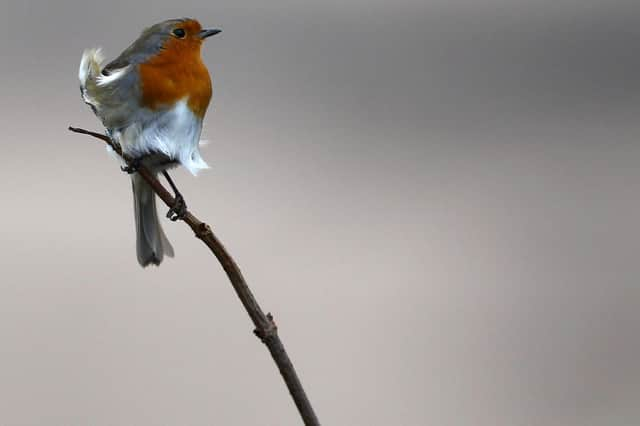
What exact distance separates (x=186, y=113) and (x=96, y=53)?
159mm

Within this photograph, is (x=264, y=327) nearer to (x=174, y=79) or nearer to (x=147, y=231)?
(x=174, y=79)

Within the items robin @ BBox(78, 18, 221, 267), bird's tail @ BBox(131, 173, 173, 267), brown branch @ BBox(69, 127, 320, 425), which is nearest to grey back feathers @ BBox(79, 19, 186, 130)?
robin @ BBox(78, 18, 221, 267)

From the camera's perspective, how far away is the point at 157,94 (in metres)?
1.28

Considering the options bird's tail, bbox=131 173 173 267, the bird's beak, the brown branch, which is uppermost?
the bird's beak

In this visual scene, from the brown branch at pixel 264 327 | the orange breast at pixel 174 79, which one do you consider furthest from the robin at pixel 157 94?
the brown branch at pixel 264 327

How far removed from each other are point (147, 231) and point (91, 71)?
0.31m

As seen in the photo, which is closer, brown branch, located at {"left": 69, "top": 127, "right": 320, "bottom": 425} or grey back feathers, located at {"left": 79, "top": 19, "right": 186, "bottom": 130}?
brown branch, located at {"left": 69, "top": 127, "right": 320, "bottom": 425}

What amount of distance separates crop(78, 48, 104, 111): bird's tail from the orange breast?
7 centimetres

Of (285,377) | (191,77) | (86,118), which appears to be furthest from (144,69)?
(86,118)

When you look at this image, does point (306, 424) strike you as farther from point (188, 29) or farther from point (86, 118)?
point (86, 118)

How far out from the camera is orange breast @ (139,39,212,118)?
1.28m

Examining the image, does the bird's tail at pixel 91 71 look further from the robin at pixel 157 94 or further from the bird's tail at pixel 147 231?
the bird's tail at pixel 147 231

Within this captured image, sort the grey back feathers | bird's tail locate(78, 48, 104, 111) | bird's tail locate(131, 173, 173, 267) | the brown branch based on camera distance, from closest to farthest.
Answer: the brown branch
bird's tail locate(78, 48, 104, 111)
the grey back feathers
bird's tail locate(131, 173, 173, 267)

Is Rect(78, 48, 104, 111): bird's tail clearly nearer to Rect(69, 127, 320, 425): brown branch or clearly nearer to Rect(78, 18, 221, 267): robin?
Rect(78, 18, 221, 267): robin
